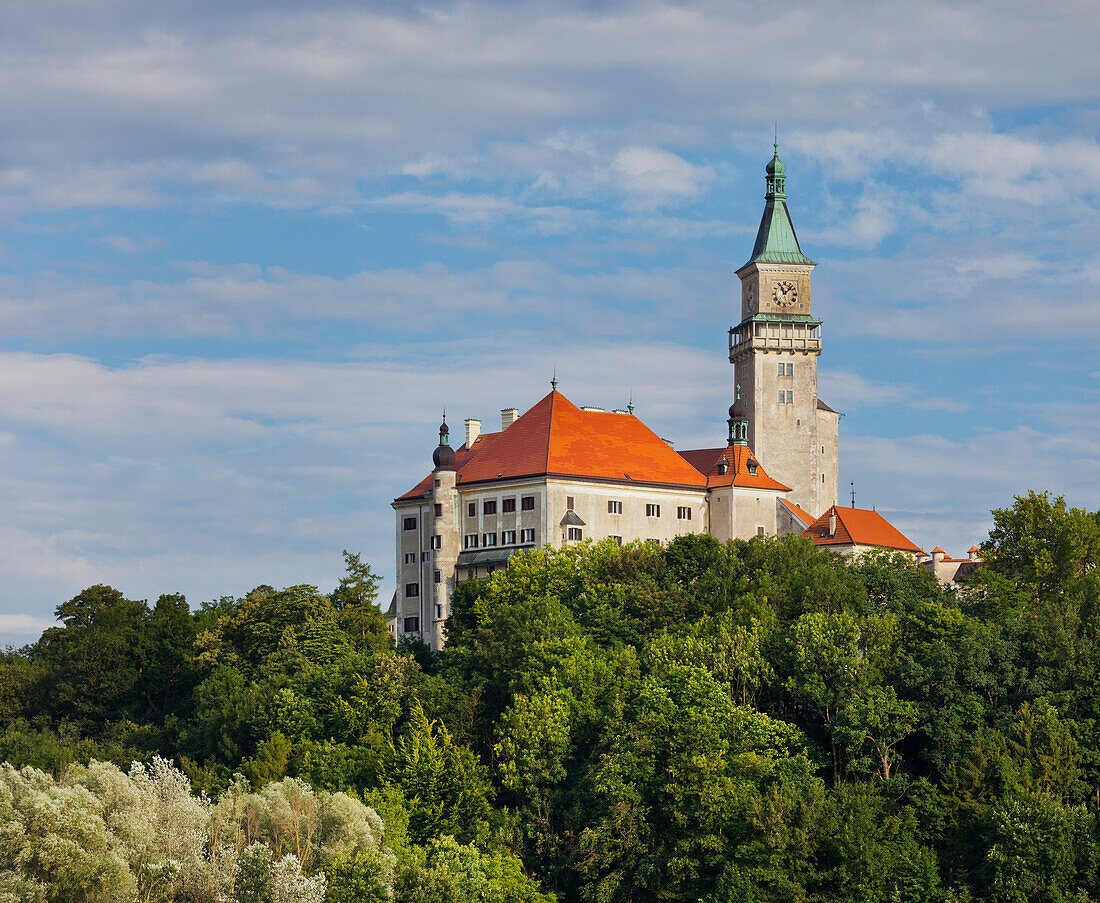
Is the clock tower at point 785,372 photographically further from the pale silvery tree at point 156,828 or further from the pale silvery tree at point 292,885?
the pale silvery tree at point 292,885

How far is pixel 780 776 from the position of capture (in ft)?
243

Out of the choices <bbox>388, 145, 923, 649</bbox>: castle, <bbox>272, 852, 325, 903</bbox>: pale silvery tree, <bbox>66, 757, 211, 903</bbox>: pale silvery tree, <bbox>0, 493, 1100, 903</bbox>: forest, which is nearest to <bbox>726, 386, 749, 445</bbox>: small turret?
<bbox>388, 145, 923, 649</bbox>: castle

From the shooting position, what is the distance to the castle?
4200 inches

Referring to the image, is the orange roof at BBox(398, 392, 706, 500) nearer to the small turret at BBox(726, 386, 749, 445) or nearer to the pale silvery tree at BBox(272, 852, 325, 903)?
the small turret at BBox(726, 386, 749, 445)

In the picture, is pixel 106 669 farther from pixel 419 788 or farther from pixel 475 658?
pixel 419 788

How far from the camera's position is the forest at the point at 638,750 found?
68.6m

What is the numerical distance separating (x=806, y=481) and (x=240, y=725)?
42.1 metres

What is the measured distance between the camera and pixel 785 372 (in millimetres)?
119000

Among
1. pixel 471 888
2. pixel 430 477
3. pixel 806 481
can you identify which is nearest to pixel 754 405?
pixel 806 481

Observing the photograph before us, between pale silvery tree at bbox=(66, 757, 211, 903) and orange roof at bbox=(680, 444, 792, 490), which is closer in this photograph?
pale silvery tree at bbox=(66, 757, 211, 903)

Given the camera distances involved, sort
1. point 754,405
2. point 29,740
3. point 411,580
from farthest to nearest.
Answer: point 754,405, point 411,580, point 29,740

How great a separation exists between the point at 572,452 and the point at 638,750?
113ft

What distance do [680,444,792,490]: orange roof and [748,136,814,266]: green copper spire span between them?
13648 millimetres

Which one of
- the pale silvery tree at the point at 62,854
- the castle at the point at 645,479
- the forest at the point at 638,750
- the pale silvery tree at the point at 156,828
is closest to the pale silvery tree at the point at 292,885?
the forest at the point at 638,750
